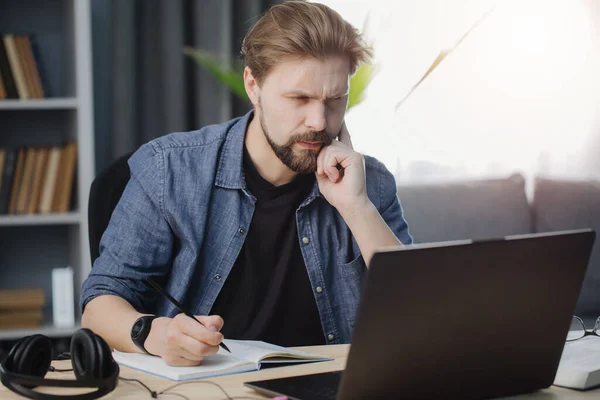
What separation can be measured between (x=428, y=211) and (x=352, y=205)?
3.73 feet

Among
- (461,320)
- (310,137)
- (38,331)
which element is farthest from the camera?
(38,331)

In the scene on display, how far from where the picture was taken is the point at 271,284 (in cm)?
164

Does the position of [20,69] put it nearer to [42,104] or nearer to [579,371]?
[42,104]

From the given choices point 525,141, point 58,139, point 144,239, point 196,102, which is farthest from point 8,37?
point 525,141

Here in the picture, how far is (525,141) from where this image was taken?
341cm

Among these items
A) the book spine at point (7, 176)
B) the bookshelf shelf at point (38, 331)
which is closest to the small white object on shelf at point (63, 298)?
the bookshelf shelf at point (38, 331)

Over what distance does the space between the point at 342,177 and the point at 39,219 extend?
4.72 ft

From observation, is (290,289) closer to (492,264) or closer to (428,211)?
(492,264)

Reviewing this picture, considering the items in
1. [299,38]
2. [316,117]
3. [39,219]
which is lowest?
[39,219]

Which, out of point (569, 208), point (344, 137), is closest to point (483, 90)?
point (569, 208)

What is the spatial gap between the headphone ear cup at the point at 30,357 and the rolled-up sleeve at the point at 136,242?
14.0 inches

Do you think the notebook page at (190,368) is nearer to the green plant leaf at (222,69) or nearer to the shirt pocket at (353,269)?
the shirt pocket at (353,269)

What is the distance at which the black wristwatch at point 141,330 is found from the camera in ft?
3.99

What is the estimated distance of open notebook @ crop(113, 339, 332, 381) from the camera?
1.11 metres
